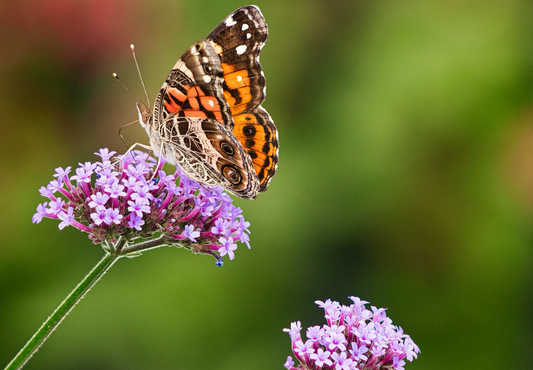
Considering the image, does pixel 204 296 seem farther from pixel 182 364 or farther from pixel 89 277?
pixel 89 277

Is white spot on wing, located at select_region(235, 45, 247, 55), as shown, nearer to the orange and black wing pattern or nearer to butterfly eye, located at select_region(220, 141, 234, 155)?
the orange and black wing pattern

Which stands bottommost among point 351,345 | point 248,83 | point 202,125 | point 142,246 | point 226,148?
point 351,345

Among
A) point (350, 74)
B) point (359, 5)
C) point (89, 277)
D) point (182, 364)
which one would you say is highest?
point (359, 5)

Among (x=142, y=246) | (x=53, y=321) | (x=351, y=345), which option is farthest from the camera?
(x=142, y=246)

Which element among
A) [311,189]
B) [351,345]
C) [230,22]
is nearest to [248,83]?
[230,22]

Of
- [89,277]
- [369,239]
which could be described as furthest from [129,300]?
[89,277]

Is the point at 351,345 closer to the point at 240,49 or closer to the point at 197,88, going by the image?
the point at 197,88
